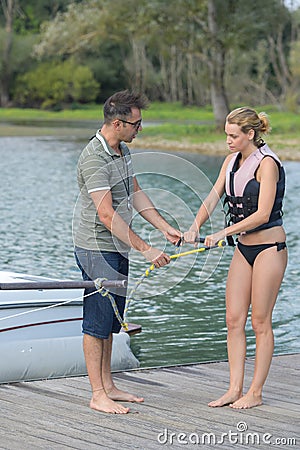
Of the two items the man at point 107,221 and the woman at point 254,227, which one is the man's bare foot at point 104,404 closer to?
the man at point 107,221

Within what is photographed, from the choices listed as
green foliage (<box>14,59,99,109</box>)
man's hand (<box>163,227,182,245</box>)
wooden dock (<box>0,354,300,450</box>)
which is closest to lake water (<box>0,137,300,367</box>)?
man's hand (<box>163,227,182,245</box>)

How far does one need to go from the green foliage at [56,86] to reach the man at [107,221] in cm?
7107

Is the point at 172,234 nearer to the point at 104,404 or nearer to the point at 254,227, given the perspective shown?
the point at 254,227

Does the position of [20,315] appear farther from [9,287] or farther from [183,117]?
[183,117]

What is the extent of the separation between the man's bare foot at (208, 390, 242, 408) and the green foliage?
233 feet

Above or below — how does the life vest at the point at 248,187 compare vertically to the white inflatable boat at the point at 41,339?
above

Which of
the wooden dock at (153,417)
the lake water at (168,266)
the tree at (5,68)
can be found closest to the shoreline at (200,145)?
the lake water at (168,266)

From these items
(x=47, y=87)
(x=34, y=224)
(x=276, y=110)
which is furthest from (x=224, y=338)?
(x=47, y=87)

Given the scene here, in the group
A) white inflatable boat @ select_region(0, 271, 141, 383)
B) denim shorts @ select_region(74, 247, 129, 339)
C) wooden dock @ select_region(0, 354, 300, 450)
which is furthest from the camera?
white inflatable boat @ select_region(0, 271, 141, 383)

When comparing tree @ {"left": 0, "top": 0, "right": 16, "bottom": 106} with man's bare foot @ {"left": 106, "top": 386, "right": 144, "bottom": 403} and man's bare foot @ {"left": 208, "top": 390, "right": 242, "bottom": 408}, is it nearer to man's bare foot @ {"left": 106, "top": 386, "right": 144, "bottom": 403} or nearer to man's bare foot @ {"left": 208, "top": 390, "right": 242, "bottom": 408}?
man's bare foot @ {"left": 106, "top": 386, "right": 144, "bottom": 403}

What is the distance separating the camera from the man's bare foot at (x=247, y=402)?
590 centimetres

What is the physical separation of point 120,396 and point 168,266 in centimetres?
710

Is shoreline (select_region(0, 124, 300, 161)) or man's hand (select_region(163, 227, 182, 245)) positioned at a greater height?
man's hand (select_region(163, 227, 182, 245))

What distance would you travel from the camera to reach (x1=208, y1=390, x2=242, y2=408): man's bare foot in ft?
19.5
